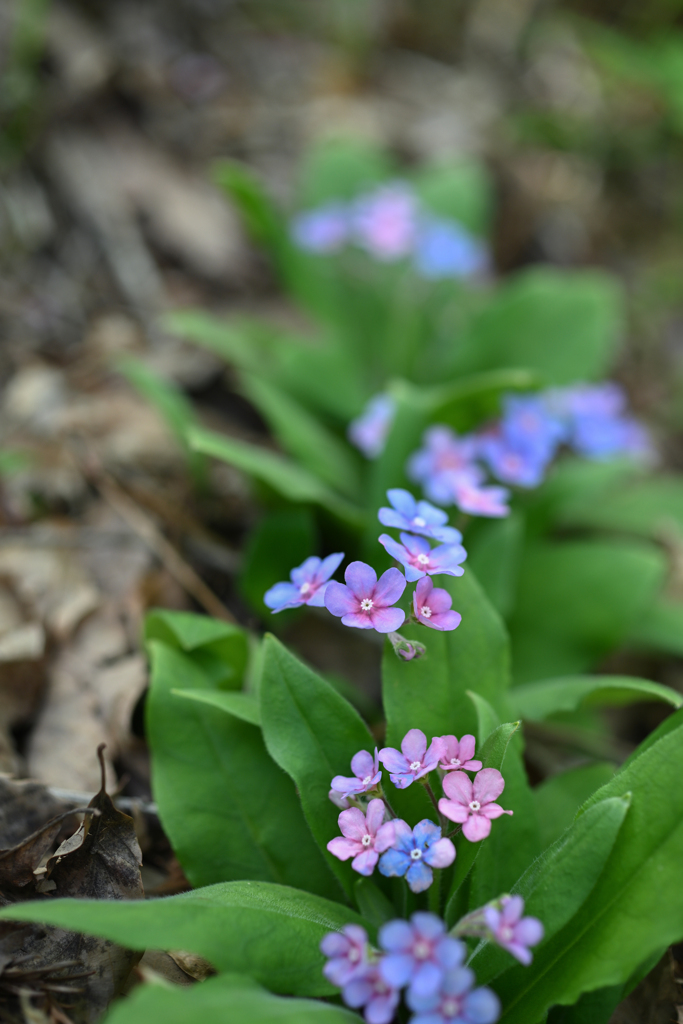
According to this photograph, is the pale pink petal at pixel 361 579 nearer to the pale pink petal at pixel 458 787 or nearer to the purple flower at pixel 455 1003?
the pale pink petal at pixel 458 787

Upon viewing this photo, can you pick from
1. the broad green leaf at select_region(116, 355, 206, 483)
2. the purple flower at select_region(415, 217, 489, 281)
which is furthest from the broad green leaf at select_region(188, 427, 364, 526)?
the purple flower at select_region(415, 217, 489, 281)

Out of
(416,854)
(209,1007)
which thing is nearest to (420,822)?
(416,854)

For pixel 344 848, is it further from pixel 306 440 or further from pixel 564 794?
pixel 306 440

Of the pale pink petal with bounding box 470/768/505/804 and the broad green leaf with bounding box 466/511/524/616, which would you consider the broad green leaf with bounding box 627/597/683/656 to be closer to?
the broad green leaf with bounding box 466/511/524/616

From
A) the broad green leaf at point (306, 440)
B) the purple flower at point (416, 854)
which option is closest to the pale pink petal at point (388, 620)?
the purple flower at point (416, 854)

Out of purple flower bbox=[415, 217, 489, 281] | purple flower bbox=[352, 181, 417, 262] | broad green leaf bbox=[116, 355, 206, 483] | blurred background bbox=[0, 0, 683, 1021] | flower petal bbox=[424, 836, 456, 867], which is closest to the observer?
flower petal bbox=[424, 836, 456, 867]

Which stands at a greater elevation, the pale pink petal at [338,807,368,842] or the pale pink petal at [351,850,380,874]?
the pale pink petal at [351,850,380,874]
